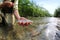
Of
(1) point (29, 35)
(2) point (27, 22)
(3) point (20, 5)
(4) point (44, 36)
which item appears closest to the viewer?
(2) point (27, 22)

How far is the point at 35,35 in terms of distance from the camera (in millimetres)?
2299

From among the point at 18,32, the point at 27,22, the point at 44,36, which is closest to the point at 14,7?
the point at 27,22

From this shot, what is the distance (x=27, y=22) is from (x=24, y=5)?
3426 millimetres

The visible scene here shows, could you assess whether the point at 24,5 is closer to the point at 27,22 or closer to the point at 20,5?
the point at 20,5

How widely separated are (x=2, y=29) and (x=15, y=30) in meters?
0.16

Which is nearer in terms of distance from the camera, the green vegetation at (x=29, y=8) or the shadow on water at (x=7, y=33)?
the shadow on water at (x=7, y=33)

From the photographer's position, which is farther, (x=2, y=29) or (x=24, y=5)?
(x=24, y=5)

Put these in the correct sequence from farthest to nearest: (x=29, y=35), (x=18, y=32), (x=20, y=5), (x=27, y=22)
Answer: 1. (x=20, y=5)
2. (x=18, y=32)
3. (x=29, y=35)
4. (x=27, y=22)

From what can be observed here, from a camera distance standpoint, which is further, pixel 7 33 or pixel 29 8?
pixel 29 8

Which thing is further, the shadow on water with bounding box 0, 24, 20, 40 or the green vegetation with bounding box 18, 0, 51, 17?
the green vegetation with bounding box 18, 0, 51, 17

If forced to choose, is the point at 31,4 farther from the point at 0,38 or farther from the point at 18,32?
the point at 0,38

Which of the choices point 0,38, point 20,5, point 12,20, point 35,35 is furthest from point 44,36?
point 20,5

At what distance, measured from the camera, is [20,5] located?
4.57 meters

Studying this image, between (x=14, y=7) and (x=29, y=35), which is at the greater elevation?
(x=14, y=7)
